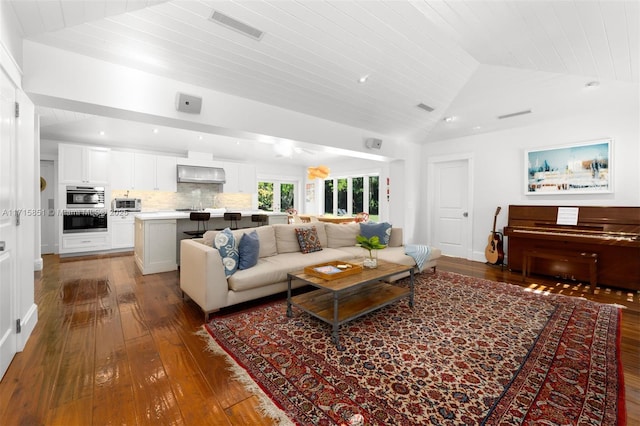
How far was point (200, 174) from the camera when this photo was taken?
7.11 metres

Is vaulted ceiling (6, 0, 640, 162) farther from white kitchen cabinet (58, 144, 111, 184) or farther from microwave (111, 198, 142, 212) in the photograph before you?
microwave (111, 198, 142, 212)

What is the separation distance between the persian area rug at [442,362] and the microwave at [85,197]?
505cm

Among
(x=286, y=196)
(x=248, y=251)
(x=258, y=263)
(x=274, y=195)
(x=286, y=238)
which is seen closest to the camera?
(x=248, y=251)

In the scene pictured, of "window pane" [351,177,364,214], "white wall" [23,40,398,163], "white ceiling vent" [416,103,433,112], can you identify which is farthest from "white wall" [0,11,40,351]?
"window pane" [351,177,364,214]

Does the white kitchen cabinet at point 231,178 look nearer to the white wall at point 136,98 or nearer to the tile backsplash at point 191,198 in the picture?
the tile backsplash at point 191,198

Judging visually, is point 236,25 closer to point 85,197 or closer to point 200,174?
point 200,174

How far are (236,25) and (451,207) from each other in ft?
17.1

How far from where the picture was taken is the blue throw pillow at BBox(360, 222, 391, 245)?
4504 mm

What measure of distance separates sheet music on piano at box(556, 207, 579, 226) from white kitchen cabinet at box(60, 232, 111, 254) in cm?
855

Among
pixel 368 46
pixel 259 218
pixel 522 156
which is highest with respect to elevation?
pixel 368 46

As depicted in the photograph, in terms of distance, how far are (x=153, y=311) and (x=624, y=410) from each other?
3.75 metres

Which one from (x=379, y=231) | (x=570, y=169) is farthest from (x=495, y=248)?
(x=379, y=231)

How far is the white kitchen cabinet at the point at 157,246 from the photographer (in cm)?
435

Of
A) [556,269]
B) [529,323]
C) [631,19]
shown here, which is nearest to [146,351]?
[529,323]
